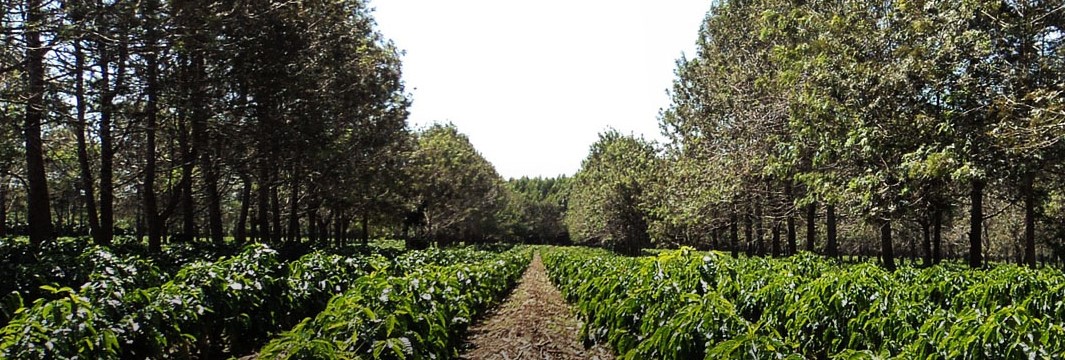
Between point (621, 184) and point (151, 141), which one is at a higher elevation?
point (151, 141)

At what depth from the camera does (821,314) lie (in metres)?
6.47

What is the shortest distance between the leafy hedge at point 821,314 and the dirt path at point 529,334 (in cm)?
43

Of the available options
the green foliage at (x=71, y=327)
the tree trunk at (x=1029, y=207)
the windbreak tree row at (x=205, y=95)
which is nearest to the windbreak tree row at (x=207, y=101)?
the windbreak tree row at (x=205, y=95)

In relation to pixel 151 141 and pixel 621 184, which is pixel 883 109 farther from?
pixel 621 184

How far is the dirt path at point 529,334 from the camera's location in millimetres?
8133

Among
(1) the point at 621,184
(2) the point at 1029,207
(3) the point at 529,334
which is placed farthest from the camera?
(1) the point at 621,184

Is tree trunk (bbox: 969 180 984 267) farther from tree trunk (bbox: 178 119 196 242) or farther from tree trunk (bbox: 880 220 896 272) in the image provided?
tree trunk (bbox: 178 119 196 242)

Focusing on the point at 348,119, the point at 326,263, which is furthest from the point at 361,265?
the point at 348,119

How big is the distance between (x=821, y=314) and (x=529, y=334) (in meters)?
4.44

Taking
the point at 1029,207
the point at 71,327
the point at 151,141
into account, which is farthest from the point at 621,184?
the point at 71,327

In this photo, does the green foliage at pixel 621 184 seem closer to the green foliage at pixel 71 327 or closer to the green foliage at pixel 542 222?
the green foliage at pixel 71 327

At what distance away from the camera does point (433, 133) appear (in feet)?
159

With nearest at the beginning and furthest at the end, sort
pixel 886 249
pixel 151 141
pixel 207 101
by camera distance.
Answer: pixel 207 101 → pixel 151 141 → pixel 886 249

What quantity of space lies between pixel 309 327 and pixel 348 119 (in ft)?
→ 60.1
